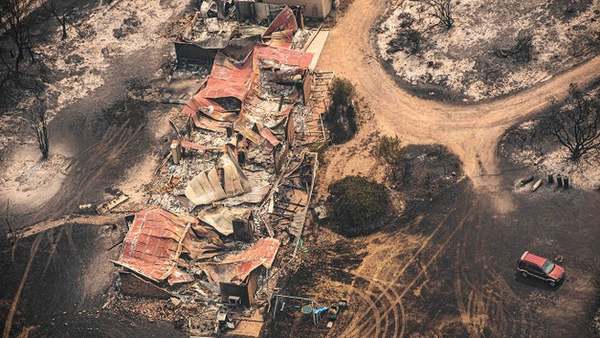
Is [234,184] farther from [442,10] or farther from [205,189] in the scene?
[442,10]

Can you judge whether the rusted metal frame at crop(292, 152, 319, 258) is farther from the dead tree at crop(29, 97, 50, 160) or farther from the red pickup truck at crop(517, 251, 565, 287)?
the dead tree at crop(29, 97, 50, 160)

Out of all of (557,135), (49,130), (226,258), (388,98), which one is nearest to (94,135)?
(49,130)

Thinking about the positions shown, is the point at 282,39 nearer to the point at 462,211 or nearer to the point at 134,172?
the point at 134,172

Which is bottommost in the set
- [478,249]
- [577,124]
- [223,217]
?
[478,249]

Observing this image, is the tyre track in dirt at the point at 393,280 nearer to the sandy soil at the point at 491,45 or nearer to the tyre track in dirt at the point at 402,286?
the tyre track in dirt at the point at 402,286

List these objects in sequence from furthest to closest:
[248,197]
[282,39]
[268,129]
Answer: [282,39]
[268,129]
[248,197]

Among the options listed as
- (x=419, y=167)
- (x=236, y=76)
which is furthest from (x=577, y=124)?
(x=236, y=76)

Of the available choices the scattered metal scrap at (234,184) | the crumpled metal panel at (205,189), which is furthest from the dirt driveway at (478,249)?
the crumpled metal panel at (205,189)
